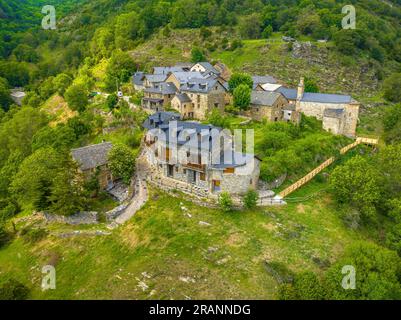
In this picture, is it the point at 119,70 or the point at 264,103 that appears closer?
the point at 264,103

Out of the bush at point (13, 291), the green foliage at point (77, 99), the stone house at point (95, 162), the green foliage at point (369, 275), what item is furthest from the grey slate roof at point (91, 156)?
the green foliage at point (77, 99)

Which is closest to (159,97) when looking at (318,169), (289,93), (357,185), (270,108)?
(270,108)

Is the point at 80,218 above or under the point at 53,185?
under

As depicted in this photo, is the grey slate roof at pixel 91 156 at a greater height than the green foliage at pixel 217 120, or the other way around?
the green foliage at pixel 217 120

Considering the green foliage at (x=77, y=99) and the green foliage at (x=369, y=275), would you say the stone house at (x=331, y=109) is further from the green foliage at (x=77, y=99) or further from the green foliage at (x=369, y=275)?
the green foliage at (x=77, y=99)

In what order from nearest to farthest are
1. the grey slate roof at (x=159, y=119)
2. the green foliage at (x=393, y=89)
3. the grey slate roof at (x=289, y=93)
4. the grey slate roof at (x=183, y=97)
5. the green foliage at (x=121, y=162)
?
the green foliage at (x=121, y=162)
the grey slate roof at (x=159, y=119)
the grey slate roof at (x=183, y=97)
the grey slate roof at (x=289, y=93)
the green foliage at (x=393, y=89)

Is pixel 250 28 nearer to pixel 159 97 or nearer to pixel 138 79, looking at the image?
pixel 138 79

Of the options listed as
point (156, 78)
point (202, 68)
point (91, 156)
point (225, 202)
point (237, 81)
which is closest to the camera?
point (225, 202)

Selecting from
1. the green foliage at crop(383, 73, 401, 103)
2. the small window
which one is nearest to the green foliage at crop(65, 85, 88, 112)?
the small window
